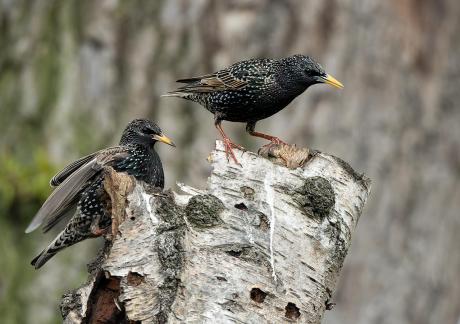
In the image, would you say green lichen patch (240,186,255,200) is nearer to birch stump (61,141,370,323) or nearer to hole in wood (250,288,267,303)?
birch stump (61,141,370,323)

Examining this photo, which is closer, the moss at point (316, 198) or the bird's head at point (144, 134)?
the moss at point (316, 198)

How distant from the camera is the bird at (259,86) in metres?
7.45

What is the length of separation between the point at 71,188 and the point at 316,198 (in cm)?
200

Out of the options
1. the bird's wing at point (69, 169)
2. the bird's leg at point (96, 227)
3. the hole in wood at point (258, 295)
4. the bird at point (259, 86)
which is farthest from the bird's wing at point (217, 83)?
the hole in wood at point (258, 295)

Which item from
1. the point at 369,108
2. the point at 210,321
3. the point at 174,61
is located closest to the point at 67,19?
the point at 174,61

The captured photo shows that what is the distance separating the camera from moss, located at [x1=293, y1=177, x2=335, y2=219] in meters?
5.57

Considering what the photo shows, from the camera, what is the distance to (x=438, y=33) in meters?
11.8

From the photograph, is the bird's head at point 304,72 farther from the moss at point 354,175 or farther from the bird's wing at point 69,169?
the moss at point 354,175

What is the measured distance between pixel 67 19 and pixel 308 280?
6047 millimetres

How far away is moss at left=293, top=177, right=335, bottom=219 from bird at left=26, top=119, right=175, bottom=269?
160 centimetres

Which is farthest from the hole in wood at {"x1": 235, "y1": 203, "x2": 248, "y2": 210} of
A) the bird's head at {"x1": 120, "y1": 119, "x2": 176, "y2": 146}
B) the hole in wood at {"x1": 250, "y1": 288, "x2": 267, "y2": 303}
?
the bird's head at {"x1": 120, "y1": 119, "x2": 176, "y2": 146}

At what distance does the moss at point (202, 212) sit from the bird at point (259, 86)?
6.22ft

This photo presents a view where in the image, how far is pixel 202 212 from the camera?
5430 mm

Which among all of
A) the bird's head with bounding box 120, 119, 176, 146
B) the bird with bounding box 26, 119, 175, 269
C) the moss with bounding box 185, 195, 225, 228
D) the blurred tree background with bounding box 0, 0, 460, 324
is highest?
the blurred tree background with bounding box 0, 0, 460, 324
